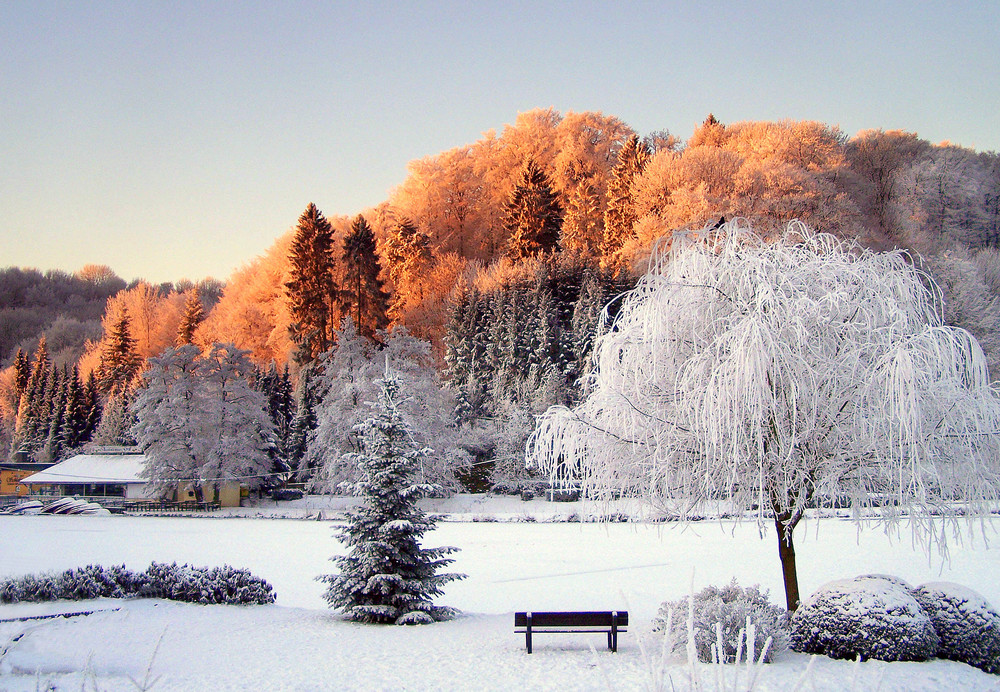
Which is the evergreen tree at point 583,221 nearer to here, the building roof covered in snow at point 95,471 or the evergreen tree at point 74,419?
the building roof covered in snow at point 95,471

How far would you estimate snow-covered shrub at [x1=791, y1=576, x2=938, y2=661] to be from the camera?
1086cm

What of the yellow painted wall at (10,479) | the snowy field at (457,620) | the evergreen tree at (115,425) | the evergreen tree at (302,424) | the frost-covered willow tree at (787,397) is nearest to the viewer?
the snowy field at (457,620)

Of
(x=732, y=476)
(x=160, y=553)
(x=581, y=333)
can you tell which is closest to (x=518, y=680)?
(x=732, y=476)

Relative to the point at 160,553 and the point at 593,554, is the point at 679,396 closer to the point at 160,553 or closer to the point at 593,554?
the point at 593,554

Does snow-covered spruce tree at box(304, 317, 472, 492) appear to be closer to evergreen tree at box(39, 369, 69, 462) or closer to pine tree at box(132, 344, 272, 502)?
pine tree at box(132, 344, 272, 502)

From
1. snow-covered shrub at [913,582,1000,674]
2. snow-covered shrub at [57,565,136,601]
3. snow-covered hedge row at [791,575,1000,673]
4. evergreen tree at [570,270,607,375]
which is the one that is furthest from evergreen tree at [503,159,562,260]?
snow-covered shrub at [913,582,1000,674]

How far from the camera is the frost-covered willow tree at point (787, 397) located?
11.3 m

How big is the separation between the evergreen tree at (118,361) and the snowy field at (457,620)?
157 feet

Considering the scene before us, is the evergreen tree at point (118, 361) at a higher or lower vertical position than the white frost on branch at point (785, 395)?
higher

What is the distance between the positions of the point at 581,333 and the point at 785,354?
37076 mm

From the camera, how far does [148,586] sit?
18062 millimetres

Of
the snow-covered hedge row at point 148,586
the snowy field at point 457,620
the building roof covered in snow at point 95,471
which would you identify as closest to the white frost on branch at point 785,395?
the snowy field at point 457,620

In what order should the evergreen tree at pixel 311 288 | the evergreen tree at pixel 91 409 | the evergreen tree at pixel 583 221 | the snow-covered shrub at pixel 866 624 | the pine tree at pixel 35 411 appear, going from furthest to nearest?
the pine tree at pixel 35 411 < the evergreen tree at pixel 91 409 < the evergreen tree at pixel 583 221 < the evergreen tree at pixel 311 288 < the snow-covered shrub at pixel 866 624

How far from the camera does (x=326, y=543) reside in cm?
3133
